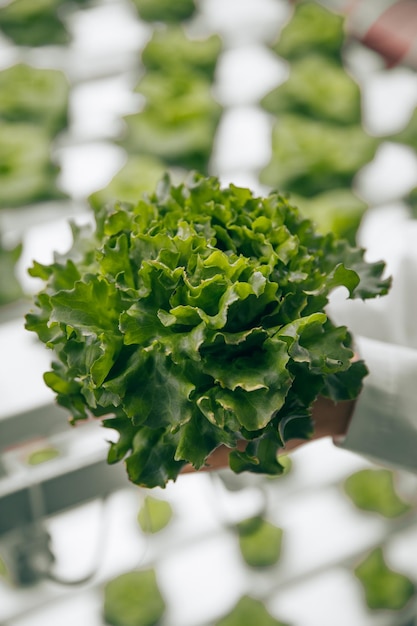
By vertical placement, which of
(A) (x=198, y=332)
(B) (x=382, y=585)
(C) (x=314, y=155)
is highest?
(A) (x=198, y=332)

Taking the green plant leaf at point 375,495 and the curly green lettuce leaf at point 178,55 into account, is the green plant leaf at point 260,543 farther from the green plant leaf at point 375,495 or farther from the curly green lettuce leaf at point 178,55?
the curly green lettuce leaf at point 178,55

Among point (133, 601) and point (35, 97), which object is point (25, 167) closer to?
point (35, 97)

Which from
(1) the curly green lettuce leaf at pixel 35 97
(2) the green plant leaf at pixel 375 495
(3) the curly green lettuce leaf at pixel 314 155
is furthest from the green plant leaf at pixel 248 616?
(1) the curly green lettuce leaf at pixel 35 97

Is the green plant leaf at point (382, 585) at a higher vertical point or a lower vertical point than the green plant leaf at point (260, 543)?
lower

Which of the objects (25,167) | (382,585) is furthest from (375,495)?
(25,167)

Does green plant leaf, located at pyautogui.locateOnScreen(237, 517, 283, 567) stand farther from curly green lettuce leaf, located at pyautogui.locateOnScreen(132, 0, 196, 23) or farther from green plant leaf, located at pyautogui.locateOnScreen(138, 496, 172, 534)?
curly green lettuce leaf, located at pyautogui.locateOnScreen(132, 0, 196, 23)
